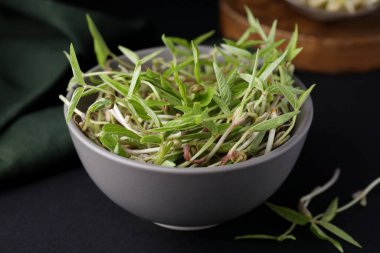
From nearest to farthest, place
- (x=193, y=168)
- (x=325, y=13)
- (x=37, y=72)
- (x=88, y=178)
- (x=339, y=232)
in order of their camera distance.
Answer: (x=193, y=168)
(x=339, y=232)
(x=88, y=178)
(x=37, y=72)
(x=325, y=13)

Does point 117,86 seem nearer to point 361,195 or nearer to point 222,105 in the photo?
point 222,105

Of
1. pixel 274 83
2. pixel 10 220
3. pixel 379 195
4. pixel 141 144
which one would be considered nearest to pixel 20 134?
pixel 10 220

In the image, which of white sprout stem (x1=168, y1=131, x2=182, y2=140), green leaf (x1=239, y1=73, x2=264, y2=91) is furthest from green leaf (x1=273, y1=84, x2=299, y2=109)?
white sprout stem (x1=168, y1=131, x2=182, y2=140)

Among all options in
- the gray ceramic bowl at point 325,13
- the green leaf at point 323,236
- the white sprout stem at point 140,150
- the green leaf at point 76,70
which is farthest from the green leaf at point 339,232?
the gray ceramic bowl at point 325,13

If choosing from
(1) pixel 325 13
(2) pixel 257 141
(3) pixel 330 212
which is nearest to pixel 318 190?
(3) pixel 330 212

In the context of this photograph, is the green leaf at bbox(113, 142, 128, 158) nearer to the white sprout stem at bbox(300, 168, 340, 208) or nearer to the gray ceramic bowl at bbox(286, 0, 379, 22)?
the white sprout stem at bbox(300, 168, 340, 208)

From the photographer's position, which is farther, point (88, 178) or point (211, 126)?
point (88, 178)
